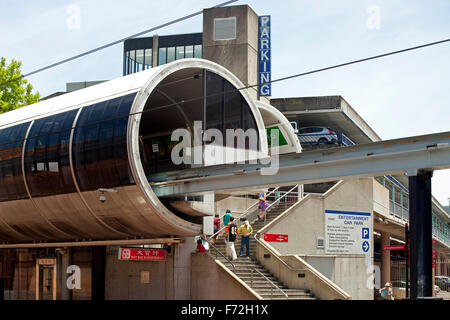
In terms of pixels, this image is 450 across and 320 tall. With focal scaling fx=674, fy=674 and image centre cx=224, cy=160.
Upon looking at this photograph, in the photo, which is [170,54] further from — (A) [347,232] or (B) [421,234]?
(B) [421,234]

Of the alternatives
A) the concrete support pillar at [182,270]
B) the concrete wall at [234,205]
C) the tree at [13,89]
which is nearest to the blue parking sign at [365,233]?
the concrete wall at [234,205]

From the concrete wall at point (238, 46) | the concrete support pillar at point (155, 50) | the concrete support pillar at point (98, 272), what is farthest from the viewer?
the concrete support pillar at point (155, 50)

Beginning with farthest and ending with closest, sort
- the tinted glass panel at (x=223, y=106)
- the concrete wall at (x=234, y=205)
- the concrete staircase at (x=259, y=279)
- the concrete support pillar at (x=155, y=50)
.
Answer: the concrete support pillar at (x=155, y=50), the concrete wall at (x=234, y=205), the tinted glass panel at (x=223, y=106), the concrete staircase at (x=259, y=279)

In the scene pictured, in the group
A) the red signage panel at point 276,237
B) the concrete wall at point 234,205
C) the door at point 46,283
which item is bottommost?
the door at point 46,283

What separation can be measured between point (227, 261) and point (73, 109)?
754 cm

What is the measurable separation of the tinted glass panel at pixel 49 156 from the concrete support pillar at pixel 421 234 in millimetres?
11789

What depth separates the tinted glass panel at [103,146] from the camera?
69.1 ft

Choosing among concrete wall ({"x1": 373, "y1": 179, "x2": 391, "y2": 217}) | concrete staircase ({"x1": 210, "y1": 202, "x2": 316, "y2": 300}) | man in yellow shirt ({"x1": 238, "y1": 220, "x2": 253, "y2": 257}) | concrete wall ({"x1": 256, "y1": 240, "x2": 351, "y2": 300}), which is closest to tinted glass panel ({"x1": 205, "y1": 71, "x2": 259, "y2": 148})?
man in yellow shirt ({"x1": 238, "y1": 220, "x2": 253, "y2": 257})

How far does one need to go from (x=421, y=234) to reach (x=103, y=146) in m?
10.5

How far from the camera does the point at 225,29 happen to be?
119ft

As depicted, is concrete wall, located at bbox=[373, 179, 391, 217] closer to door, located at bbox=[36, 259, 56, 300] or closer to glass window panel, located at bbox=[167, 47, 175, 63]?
door, located at bbox=[36, 259, 56, 300]

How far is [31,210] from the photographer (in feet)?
82.3

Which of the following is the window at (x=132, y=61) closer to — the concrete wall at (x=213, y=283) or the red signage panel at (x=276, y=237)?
the red signage panel at (x=276, y=237)
